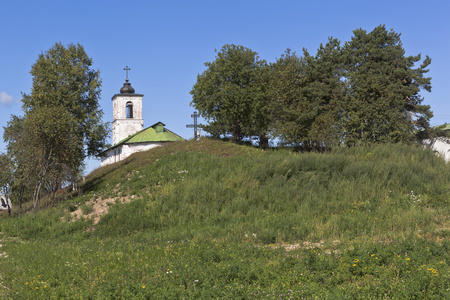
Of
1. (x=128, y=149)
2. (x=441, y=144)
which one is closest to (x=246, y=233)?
(x=441, y=144)

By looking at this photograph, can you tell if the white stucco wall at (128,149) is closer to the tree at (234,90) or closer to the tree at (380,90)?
the tree at (234,90)

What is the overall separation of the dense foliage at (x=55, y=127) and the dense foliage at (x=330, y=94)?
10.5 metres

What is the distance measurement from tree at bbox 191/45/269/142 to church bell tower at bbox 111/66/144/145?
23.9m

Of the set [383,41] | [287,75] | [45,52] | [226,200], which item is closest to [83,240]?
[226,200]

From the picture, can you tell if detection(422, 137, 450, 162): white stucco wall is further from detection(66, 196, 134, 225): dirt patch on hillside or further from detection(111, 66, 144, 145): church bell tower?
detection(111, 66, 144, 145): church bell tower

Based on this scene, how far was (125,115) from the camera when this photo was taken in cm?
6197

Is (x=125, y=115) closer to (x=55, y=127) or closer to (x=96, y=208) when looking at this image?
(x=55, y=127)

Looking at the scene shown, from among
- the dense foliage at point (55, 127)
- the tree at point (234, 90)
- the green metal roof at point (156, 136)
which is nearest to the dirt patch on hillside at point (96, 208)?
the dense foliage at point (55, 127)

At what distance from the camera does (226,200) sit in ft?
64.0

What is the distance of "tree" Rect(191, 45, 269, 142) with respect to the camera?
1495 inches

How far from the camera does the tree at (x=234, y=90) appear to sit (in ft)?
125

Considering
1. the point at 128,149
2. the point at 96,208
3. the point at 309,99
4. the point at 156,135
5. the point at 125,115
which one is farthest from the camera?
the point at 125,115

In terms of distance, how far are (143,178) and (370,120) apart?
2052 cm

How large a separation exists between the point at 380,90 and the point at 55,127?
1017 inches
